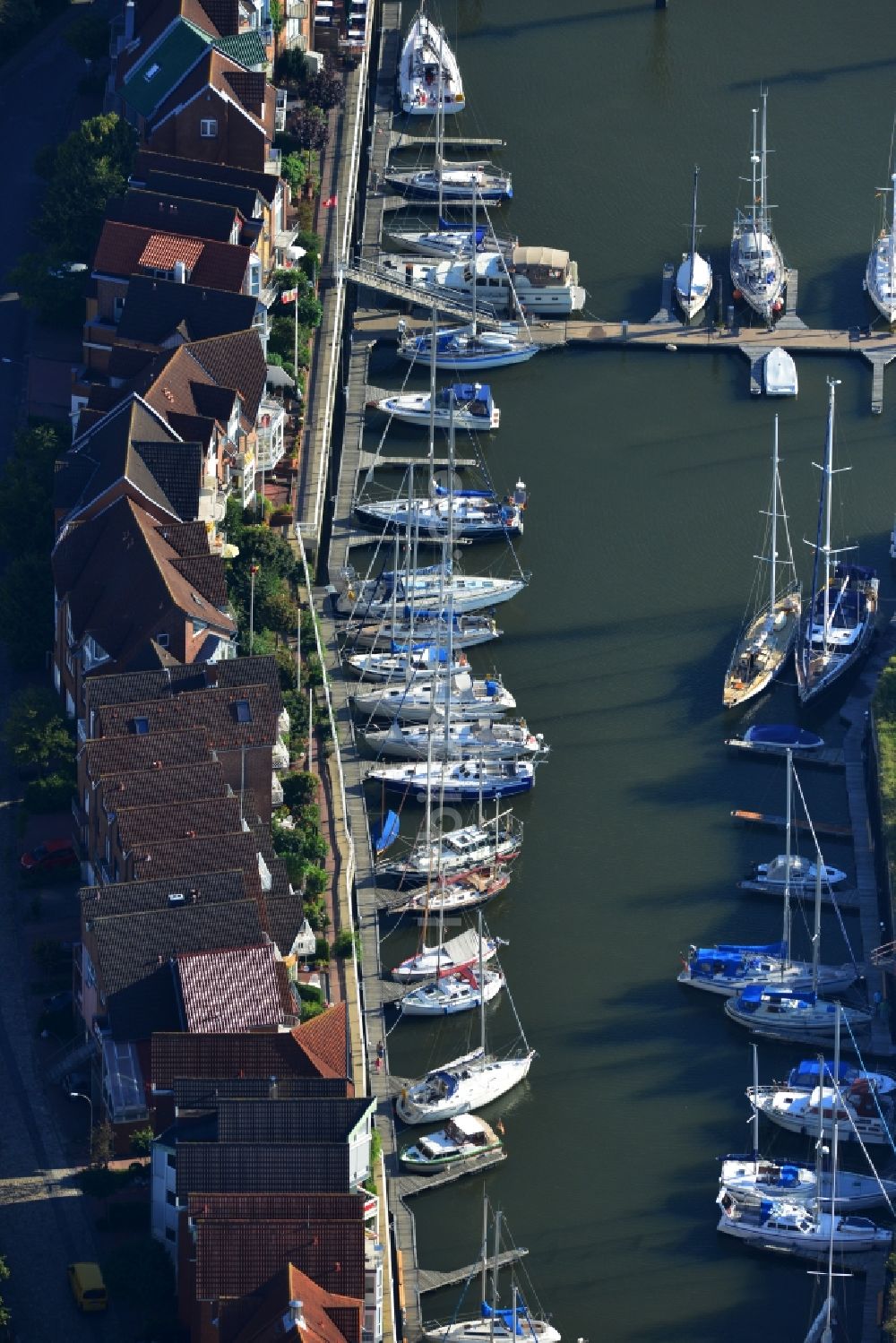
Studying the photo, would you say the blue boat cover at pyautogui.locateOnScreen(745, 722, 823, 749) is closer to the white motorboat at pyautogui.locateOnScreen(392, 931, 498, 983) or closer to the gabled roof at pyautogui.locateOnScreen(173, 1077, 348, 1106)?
the white motorboat at pyautogui.locateOnScreen(392, 931, 498, 983)

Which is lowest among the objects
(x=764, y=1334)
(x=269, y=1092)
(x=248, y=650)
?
(x=764, y=1334)

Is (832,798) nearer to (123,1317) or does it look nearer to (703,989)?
(703,989)

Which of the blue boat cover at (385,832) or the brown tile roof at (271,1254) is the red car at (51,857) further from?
the brown tile roof at (271,1254)

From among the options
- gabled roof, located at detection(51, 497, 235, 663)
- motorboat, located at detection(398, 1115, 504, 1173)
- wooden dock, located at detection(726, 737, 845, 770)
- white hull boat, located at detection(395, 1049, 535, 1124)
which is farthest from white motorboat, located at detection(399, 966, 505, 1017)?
wooden dock, located at detection(726, 737, 845, 770)

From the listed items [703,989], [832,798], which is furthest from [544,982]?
[832,798]

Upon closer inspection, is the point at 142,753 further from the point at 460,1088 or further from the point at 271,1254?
the point at 271,1254
